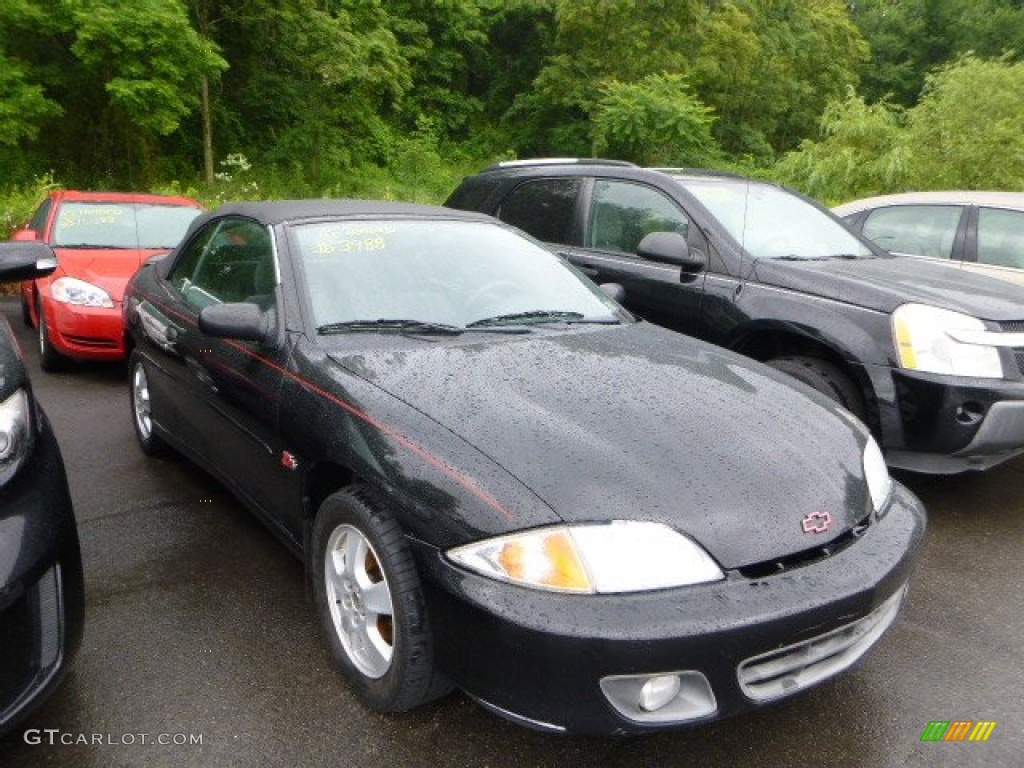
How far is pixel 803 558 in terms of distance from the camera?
204cm

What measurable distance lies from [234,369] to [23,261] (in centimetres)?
77

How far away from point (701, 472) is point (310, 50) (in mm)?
20382

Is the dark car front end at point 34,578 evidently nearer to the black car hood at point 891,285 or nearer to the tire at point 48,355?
the black car hood at point 891,285

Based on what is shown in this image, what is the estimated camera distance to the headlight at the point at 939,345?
142 inches

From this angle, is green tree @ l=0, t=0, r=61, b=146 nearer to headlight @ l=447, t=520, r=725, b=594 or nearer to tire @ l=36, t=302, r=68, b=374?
tire @ l=36, t=302, r=68, b=374

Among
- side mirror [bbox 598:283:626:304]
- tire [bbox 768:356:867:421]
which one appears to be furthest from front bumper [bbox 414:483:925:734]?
tire [bbox 768:356:867:421]

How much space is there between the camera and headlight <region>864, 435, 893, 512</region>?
2.38 m

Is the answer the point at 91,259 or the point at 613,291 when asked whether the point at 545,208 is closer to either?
the point at 613,291

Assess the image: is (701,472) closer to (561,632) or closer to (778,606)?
(778,606)

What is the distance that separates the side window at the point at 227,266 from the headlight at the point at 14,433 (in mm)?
966

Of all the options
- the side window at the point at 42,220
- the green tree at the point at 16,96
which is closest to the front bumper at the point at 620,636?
the side window at the point at 42,220

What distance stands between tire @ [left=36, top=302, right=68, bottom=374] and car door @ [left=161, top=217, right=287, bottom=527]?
2.66 metres

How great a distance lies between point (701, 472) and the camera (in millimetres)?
2117

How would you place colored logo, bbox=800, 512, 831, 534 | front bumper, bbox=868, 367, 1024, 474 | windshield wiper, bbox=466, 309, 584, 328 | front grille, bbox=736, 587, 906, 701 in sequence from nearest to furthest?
front grille, bbox=736, 587, 906, 701, colored logo, bbox=800, 512, 831, 534, windshield wiper, bbox=466, 309, 584, 328, front bumper, bbox=868, 367, 1024, 474
